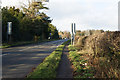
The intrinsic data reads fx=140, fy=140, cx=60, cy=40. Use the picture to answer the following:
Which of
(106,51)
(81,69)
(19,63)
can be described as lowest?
(19,63)

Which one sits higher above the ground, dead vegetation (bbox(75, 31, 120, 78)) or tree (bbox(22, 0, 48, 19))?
tree (bbox(22, 0, 48, 19))

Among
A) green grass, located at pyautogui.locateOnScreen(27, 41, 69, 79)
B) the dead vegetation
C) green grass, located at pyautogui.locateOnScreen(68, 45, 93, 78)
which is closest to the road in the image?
green grass, located at pyautogui.locateOnScreen(27, 41, 69, 79)

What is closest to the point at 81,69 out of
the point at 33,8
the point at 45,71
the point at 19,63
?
the point at 45,71

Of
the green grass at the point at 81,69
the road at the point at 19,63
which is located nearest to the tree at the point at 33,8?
the road at the point at 19,63

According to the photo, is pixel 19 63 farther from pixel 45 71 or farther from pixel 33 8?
pixel 33 8

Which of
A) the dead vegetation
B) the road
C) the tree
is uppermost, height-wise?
the tree

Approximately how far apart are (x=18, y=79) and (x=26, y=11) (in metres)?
41.7

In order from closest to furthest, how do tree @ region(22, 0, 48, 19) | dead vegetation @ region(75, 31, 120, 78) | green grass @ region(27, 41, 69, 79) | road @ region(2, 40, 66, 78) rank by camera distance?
green grass @ region(27, 41, 69, 79)
road @ region(2, 40, 66, 78)
dead vegetation @ region(75, 31, 120, 78)
tree @ region(22, 0, 48, 19)

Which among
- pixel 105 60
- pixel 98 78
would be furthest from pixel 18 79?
pixel 105 60

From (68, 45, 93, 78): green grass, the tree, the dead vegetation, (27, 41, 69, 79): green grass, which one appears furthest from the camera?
the tree

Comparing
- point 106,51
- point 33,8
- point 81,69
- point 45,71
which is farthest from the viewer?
point 33,8

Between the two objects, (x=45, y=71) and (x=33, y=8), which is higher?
(x=33, y=8)

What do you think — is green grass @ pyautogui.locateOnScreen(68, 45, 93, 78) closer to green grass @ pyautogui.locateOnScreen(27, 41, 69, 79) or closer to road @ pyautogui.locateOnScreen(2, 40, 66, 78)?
green grass @ pyautogui.locateOnScreen(27, 41, 69, 79)

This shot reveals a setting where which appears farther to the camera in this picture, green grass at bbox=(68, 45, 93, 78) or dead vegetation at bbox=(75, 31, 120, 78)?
dead vegetation at bbox=(75, 31, 120, 78)
